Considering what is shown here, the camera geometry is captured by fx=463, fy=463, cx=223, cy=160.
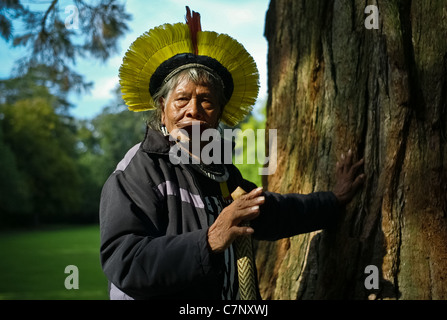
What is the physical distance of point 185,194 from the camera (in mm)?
2221

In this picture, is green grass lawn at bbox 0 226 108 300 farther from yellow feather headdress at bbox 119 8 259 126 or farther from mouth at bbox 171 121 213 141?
mouth at bbox 171 121 213 141

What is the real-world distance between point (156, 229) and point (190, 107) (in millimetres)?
632

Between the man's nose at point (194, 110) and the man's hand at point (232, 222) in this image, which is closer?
the man's hand at point (232, 222)

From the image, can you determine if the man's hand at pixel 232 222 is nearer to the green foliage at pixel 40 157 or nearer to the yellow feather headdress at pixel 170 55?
the yellow feather headdress at pixel 170 55

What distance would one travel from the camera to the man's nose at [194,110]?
7.55 ft

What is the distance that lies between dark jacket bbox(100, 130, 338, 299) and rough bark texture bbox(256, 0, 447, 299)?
59 centimetres

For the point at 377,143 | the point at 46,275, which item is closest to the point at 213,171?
the point at 377,143

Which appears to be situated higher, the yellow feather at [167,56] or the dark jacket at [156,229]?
the yellow feather at [167,56]

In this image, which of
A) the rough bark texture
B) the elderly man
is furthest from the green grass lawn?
the elderly man

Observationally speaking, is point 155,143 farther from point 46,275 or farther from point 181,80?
point 46,275

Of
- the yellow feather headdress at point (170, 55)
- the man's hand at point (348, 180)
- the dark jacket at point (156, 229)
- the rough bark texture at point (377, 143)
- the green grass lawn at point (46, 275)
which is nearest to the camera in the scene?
the dark jacket at point (156, 229)

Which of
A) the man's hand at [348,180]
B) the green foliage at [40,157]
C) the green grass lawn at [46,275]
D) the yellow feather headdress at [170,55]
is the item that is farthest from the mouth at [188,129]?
the green foliage at [40,157]

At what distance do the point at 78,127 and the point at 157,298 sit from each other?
58.2m

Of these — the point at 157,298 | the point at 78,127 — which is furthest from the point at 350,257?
the point at 78,127
